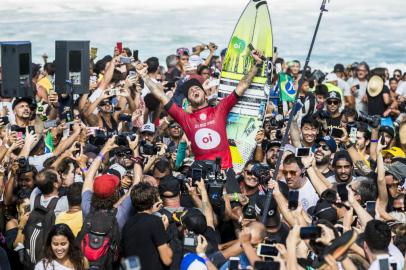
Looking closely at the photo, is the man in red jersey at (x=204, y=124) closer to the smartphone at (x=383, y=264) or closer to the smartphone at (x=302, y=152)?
the smartphone at (x=302, y=152)

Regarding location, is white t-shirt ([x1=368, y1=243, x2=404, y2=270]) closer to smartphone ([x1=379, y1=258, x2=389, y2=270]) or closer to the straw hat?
smartphone ([x1=379, y1=258, x2=389, y2=270])

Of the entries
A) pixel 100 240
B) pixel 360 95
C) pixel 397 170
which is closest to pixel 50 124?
pixel 397 170

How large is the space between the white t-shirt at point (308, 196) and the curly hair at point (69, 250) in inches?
87.2

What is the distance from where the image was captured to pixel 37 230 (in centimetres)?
702

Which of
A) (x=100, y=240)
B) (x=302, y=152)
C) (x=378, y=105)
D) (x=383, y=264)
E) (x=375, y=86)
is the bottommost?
(x=100, y=240)

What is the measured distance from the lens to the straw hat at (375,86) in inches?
560

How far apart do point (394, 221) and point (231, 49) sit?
13.4 ft

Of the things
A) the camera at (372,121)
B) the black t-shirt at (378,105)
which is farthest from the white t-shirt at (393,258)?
the black t-shirt at (378,105)

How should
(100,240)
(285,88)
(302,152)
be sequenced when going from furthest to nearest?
(285,88)
(302,152)
(100,240)

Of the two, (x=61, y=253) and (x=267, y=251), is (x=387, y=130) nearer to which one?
(x=61, y=253)

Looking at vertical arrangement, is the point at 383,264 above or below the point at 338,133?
below

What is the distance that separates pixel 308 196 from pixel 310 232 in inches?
99.2

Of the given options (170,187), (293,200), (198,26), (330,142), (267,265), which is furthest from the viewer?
(198,26)

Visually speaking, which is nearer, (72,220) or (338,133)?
(72,220)
